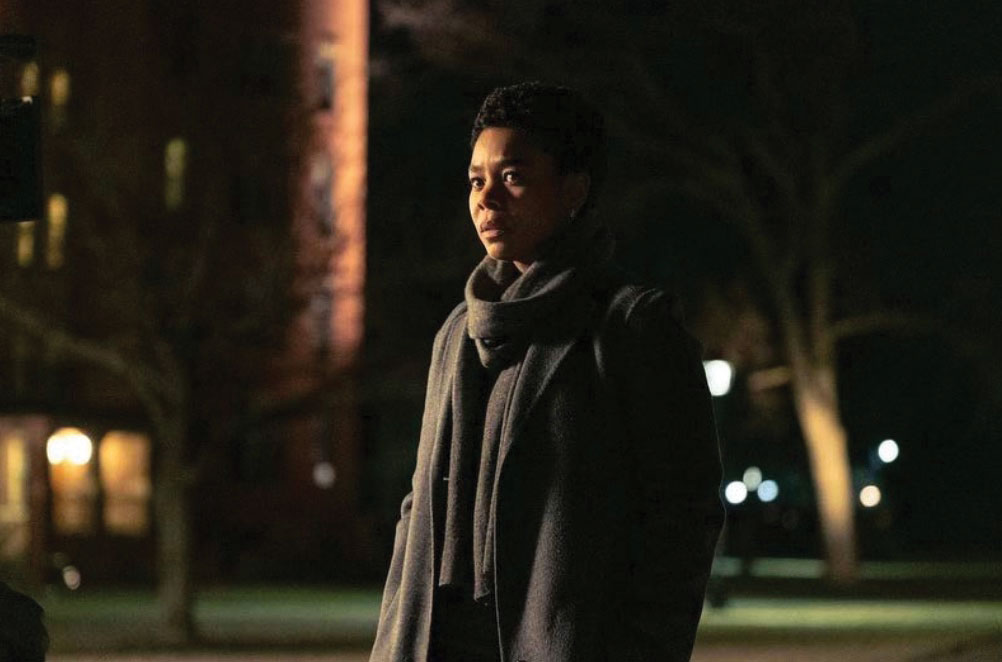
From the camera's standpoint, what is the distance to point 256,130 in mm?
26500

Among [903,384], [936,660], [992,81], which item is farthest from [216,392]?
[903,384]

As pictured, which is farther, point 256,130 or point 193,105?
point 193,105

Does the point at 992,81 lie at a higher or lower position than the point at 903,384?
higher

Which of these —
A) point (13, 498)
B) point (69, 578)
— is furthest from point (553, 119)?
point (13, 498)

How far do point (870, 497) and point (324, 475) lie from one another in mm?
17020

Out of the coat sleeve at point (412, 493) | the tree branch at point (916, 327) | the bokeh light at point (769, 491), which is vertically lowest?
the bokeh light at point (769, 491)

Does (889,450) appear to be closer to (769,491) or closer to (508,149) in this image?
(769,491)

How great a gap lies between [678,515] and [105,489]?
40207 mm

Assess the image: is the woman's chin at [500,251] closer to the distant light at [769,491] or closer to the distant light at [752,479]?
the distant light at [769,491]

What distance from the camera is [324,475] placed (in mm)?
47281

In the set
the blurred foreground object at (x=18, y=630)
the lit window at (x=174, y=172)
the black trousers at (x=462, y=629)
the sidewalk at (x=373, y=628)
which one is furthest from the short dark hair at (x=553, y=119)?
the lit window at (x=174, y=172)

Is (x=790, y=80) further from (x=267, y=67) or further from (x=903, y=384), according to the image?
(x=903, y=384)

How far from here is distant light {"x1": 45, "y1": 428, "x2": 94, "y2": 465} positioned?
135 ft

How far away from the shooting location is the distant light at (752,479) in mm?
63406
